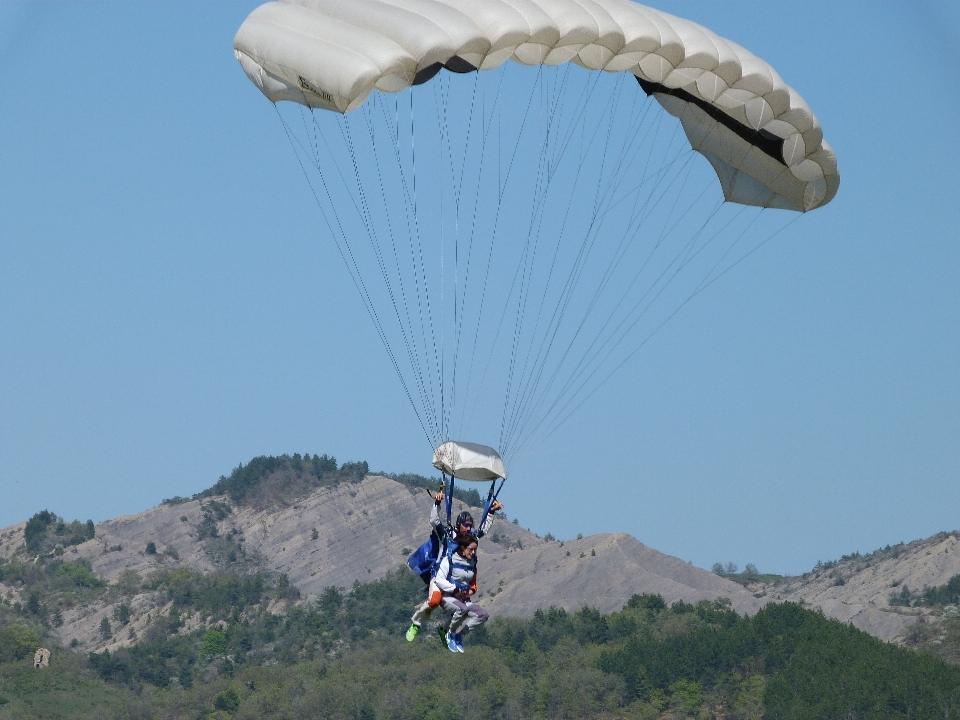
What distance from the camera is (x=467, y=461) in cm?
2647

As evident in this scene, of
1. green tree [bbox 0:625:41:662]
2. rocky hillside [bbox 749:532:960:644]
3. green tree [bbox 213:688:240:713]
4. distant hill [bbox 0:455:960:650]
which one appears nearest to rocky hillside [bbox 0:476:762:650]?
distant hill [bbox 0:455:960:650]

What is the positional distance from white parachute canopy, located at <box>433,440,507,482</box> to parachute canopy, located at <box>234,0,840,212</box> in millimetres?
5330

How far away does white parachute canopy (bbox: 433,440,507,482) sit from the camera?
26.4 metres

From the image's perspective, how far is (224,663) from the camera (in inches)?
4397

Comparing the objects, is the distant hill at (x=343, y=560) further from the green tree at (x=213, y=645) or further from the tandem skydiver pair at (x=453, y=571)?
the tandem skydiver pair at (x=453, y=571)

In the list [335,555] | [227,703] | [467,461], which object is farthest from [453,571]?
[335,555]

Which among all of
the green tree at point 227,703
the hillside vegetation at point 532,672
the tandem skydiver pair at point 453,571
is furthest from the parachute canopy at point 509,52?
the green tree at point 227,703

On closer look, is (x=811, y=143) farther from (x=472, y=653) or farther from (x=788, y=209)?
(x=472, y=653)

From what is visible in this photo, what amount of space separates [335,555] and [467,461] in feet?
397

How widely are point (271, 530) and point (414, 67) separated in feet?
446

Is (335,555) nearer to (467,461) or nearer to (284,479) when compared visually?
(284,479)

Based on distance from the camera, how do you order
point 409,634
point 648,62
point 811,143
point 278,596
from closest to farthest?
1. point 409,634
2. point 648,62
3. point 811,143
4. point 278,596

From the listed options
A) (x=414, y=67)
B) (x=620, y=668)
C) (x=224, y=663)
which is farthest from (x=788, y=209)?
(x=224, y=663)

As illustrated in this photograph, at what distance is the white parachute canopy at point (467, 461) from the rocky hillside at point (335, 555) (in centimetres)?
8678
